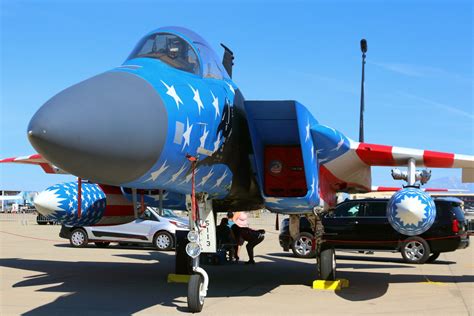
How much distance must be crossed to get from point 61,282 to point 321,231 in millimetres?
4811

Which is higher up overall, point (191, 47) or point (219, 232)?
point (191, 47)

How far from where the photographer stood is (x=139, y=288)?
9.71 metres

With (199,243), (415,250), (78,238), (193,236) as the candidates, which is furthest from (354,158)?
(78,238)

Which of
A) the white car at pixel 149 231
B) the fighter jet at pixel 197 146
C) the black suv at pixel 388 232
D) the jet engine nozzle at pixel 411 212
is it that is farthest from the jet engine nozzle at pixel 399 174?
the white car at pixel 149 231

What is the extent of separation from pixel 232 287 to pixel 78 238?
33.6 feet

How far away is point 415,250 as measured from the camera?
1541 centimetres

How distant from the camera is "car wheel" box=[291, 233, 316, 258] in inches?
663

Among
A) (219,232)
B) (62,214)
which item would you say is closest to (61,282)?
(62,214)

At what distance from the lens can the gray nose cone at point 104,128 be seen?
15.8 ft

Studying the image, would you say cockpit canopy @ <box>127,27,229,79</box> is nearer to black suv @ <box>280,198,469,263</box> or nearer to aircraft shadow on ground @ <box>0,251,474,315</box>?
aircraft shadow on ground @ <box>0,251,474,315</box>

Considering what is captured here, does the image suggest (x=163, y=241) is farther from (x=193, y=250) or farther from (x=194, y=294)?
(x=193, y=250)

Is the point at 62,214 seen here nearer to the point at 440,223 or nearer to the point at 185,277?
the point at 185,277

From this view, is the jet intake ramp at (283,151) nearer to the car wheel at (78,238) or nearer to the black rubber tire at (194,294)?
the black rubber tire at (194,294)

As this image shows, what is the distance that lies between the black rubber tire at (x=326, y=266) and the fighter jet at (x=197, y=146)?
3 cm
